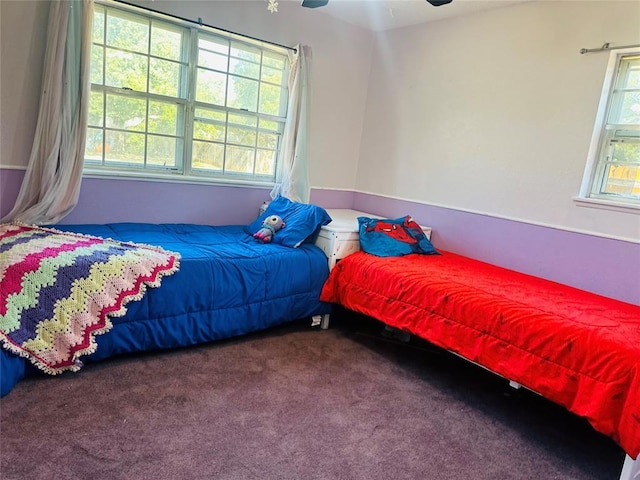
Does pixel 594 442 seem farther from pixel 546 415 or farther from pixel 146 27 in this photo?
pixel 146 27

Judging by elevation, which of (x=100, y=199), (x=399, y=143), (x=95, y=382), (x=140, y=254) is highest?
(x=399, y=143)

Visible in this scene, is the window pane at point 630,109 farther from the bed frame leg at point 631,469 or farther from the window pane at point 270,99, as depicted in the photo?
the window pane at point 270,99

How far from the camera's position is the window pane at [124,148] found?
112 inches

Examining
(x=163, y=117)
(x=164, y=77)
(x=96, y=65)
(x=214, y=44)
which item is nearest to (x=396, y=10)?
(x=214, y=44)

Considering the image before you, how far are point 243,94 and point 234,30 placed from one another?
0.45m

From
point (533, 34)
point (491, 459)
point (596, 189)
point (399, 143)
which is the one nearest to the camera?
point (491, 459)

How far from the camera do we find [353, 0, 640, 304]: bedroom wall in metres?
2.43

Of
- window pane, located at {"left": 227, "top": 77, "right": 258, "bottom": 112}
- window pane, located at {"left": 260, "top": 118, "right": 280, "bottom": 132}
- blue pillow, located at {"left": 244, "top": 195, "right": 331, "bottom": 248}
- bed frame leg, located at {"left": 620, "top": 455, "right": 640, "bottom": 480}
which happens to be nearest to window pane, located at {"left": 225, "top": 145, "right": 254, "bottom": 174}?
window pane, located at {"left": 260, "top": 118, "right": 280, "bottom": 132}

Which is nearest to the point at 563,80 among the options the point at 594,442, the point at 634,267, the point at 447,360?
the point at 634,267

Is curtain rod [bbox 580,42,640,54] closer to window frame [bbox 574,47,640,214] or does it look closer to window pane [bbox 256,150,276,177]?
window frame [bbox 574,47,640,214]

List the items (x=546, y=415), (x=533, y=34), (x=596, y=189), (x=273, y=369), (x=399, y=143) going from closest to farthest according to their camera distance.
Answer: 1. (x=546, y=415)
2. (x=273, y=369)
3. (x=596, y=189)
4. (x=533, y=34)
5. (x=399, y=143)

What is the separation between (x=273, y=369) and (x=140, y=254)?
3.06 feet

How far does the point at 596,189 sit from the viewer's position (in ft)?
8.18

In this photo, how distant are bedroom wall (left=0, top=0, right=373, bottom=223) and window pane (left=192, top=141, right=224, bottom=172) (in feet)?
0.56
